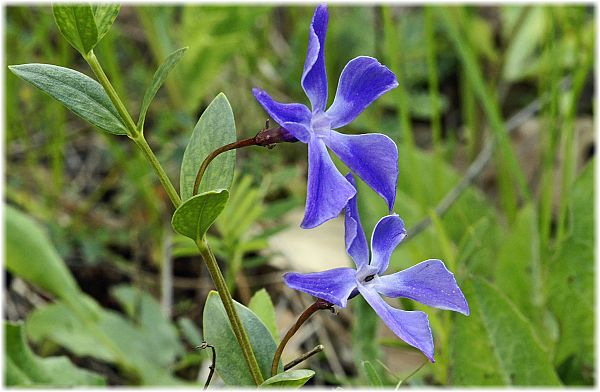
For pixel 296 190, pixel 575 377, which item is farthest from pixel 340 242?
pixel 575 377

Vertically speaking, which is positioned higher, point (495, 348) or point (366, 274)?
point (366, 274)

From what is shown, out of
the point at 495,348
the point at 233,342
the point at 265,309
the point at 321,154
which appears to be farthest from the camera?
the point at 495,348

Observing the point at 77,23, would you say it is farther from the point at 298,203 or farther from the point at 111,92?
the point at 298,203

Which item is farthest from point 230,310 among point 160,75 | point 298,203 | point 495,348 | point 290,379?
point 298,203

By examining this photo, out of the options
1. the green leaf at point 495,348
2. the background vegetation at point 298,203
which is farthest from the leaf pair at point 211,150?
the green leaf at point 495,348

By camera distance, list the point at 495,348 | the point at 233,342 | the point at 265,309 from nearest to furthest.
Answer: the point at 233,342, the point at 265,309, the point at 495,348

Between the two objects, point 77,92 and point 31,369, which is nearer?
point 77,92
